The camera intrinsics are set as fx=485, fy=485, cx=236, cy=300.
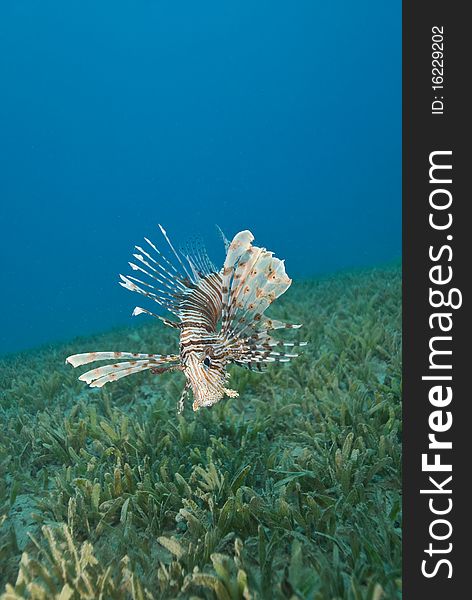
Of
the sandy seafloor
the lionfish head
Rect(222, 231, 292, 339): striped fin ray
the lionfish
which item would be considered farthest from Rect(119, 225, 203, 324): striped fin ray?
the sandy seafloor

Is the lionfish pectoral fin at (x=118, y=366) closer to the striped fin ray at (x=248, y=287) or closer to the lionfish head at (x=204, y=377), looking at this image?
the lionfish head at (x=204, y=377)

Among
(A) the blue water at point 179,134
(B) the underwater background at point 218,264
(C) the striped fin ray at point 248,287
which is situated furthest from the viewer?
(A) the blue water at point 179,134

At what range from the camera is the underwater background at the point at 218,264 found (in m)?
2.95

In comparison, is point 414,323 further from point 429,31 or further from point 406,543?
point 429,31

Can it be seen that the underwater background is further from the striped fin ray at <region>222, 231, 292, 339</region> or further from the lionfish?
the striped fin ray at <region>222, 231, 292, 339</region>

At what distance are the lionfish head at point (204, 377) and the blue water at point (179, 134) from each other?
6797 centimetres

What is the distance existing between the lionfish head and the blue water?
68.0 metres

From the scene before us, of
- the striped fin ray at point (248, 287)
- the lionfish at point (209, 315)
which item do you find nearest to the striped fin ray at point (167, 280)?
the lionfish at point (209, 315)

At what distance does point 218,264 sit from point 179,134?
4999 inches

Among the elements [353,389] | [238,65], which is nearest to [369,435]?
[353,389]

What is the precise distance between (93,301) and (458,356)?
106041mm

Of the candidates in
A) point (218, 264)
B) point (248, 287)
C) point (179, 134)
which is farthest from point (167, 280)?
point (179, 134)

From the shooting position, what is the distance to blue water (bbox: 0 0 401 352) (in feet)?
282

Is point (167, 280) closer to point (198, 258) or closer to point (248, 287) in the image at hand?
point (198, 258)
